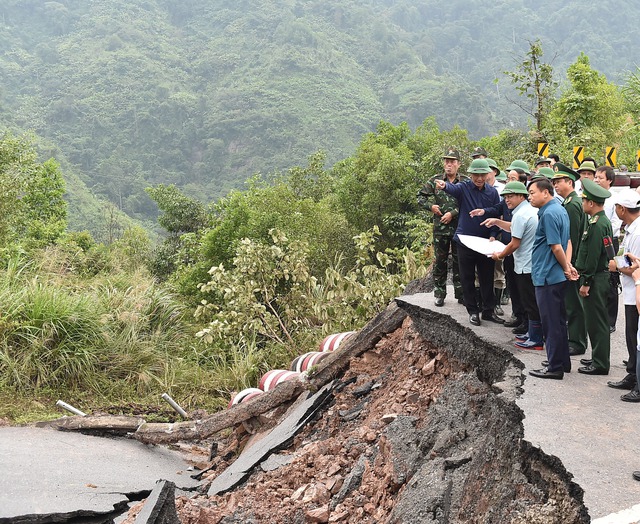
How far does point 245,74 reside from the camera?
11331 cm

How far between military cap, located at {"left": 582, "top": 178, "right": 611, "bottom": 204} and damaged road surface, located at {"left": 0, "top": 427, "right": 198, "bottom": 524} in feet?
16.6

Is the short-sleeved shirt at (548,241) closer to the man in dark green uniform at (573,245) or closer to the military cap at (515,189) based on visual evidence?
the man in dark green uniform at (573,245)

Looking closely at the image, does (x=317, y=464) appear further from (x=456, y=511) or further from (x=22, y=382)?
(x=22, y=382)

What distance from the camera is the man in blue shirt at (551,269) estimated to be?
19.2 ft

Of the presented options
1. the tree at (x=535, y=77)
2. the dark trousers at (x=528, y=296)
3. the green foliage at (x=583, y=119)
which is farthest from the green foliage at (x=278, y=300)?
the tree at (x=535, y=77)

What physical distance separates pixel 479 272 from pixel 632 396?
2.47m

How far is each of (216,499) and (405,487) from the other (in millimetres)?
2533

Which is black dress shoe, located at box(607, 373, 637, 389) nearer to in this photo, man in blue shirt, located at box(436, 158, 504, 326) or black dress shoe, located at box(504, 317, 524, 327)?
black dress shoe, located at box(504, 317, 524, 327)

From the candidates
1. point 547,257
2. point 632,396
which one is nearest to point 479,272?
point 547,257

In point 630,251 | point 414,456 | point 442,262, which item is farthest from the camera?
point 442,262

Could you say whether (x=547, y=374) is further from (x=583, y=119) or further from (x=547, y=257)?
(x=583, y=119)

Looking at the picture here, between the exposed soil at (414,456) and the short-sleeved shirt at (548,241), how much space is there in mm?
756

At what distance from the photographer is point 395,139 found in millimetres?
30562

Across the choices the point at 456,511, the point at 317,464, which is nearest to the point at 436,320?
the point at 317,464
